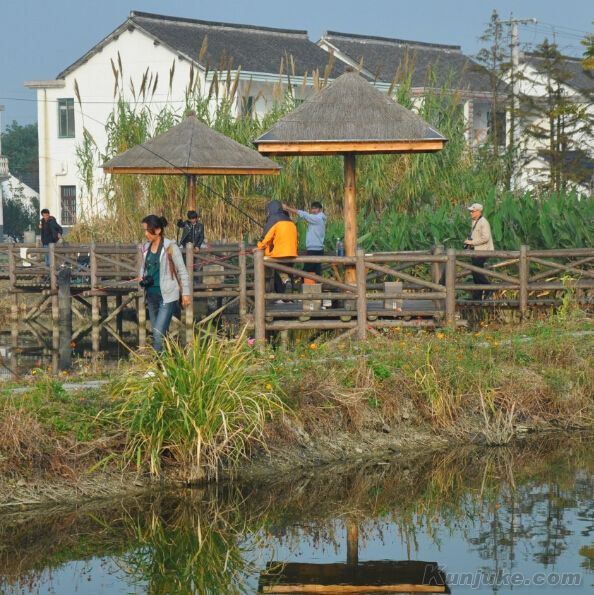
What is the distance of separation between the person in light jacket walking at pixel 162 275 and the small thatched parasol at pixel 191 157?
316 inches

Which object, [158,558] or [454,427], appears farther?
[454,427]

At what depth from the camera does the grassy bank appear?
10.4 m

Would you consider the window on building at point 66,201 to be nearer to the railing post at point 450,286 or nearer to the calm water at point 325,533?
the railing post at point 450,286

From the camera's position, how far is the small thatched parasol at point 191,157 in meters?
21.3

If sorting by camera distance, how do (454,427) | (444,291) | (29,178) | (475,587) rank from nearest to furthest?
(475,587) → (454,427) → (444,291) → (29,178)

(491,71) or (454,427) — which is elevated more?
(491,71)

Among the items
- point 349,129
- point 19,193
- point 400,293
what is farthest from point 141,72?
point 19,193

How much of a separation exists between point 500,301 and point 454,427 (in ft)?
19.1

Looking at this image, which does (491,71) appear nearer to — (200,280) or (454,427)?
(200,280)

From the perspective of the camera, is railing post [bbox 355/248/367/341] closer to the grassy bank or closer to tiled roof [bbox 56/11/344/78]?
the grassy bank

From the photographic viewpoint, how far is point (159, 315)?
12961 mm

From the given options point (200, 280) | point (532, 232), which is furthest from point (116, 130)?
point (532, 232)

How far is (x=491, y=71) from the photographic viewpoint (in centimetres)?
4297

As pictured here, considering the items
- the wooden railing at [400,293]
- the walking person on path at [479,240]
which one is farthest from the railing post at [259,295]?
the walking person on path at [479,240]
